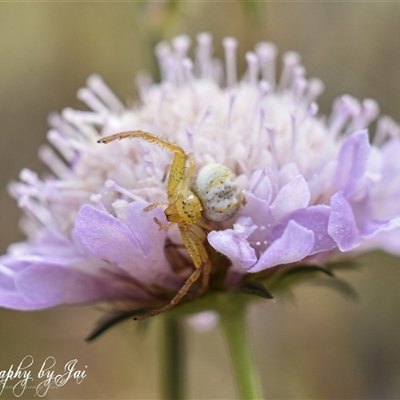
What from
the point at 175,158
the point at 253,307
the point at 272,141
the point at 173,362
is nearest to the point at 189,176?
the point at 175,158

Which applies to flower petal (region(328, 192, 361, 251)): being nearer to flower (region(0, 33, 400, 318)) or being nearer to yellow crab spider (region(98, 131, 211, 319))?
flower (region(0, 33, 400, 318))

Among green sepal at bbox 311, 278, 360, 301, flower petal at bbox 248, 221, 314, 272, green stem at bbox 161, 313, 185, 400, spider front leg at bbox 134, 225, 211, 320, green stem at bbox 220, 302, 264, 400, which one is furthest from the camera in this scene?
green stem at bbox 161, 313, 185, 400

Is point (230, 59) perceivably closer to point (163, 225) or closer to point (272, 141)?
point (272, 141)

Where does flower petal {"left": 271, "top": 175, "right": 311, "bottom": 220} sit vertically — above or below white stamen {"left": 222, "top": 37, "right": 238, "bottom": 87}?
below

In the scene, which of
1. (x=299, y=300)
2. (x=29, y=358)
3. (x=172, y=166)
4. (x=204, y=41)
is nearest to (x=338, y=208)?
(x=172, y=166)

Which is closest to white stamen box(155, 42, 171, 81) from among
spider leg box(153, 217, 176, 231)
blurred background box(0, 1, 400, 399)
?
spider leg box(153, 217, 176, 231)

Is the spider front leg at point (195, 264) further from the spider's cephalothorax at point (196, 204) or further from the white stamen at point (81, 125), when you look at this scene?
the white stamen at point (81, 125)
